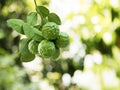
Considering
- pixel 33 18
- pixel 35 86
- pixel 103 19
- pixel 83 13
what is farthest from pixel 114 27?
pixel 33 18

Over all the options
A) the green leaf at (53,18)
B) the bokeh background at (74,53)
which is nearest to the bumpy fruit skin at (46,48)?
the green leaf at (53,18)

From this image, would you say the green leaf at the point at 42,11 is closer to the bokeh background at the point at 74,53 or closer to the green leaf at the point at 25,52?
the green leaf at the point at 25,52

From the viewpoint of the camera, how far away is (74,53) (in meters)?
3.00

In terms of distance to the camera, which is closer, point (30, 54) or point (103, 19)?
point (30, 54)

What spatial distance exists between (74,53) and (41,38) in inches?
81.6

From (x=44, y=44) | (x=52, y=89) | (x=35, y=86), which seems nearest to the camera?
(x=44, y=44)

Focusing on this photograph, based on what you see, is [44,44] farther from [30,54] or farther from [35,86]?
[35,86]

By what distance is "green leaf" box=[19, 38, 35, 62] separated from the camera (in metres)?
0.97

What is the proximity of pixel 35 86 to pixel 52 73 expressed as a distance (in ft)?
1.36

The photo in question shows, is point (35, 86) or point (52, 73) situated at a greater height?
point (52, 73)

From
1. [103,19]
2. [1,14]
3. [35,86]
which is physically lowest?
[35,86]

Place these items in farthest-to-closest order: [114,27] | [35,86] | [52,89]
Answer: [52,89]
[35,86]
[114,27]

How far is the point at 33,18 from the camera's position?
1002 millimetres

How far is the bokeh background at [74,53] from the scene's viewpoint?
266cm
